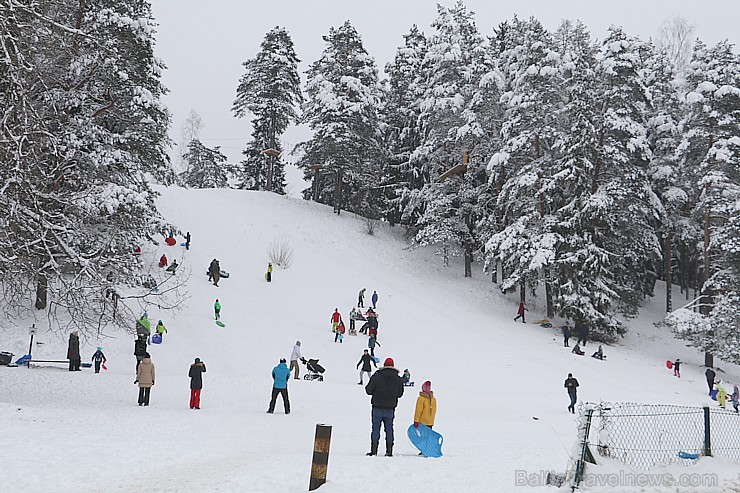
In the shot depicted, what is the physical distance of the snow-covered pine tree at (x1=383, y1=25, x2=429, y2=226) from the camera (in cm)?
4462

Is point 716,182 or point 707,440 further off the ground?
point 716,182

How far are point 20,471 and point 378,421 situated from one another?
16.2 feet

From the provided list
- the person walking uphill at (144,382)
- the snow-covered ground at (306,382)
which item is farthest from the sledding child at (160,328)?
the person walking uphill at (144,382)

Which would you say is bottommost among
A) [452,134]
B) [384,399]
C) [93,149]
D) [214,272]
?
[384,399]

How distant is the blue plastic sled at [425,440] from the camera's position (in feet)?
32.3

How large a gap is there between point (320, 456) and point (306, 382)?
12787mm

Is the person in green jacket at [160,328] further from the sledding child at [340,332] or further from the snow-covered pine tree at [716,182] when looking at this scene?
the snow-covered pine tree at [716,182]

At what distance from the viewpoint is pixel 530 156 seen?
121 ft

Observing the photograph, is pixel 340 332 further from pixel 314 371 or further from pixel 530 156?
pixel 530 156

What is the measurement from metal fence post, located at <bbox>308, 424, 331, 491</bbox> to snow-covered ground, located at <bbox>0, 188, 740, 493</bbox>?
33 centimetres

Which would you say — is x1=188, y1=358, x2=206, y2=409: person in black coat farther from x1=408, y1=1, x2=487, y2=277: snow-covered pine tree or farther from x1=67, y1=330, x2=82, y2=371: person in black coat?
x1=408, y1=1, x2=487, y2=277: snow-covered pine tree

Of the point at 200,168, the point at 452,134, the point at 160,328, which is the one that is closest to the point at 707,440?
the point at 160,328

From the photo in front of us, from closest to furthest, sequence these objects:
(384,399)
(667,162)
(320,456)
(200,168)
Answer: (320,456) < (384,399) < (667,162) < (200,168)

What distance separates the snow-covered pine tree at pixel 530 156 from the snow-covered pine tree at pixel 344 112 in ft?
37.9
